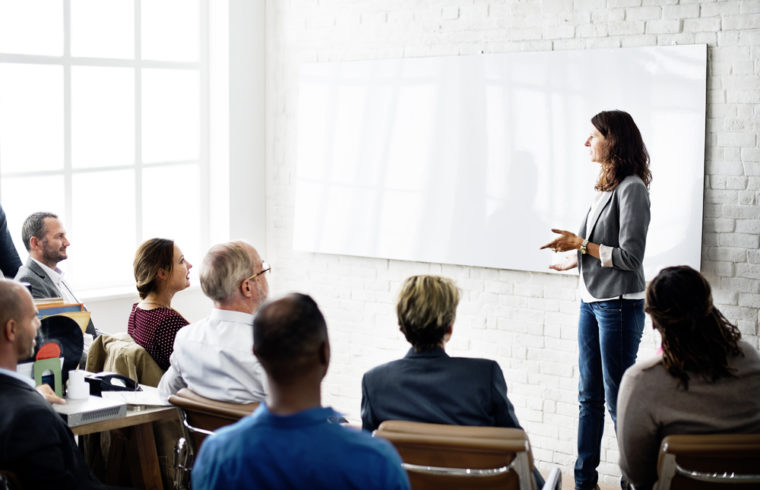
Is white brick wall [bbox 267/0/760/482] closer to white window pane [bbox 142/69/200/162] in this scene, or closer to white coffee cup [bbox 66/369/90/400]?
white window pane [bbox 142/69/200/162]

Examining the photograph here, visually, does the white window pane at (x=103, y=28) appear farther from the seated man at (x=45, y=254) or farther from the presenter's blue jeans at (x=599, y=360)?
the presenter's blue jeans at (x=599, y=360)

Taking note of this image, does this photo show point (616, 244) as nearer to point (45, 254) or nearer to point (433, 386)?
point (433, 386)

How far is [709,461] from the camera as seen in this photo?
239 cm

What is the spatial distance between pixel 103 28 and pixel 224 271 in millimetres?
3090

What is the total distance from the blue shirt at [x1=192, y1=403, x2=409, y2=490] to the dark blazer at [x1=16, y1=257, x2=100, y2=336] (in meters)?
2.89

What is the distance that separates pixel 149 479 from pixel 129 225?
291 centimetres

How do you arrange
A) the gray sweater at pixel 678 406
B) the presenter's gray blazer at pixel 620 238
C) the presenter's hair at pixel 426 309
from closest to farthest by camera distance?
the gray sweater at pixel 678 406 < the presenter's hair at pixel 426 309 < the presenter's gray blazer at pixel 620 238

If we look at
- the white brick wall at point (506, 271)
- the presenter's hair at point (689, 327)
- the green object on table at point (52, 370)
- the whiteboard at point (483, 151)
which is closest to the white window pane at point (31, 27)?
the white brick wall at point (506, 271)

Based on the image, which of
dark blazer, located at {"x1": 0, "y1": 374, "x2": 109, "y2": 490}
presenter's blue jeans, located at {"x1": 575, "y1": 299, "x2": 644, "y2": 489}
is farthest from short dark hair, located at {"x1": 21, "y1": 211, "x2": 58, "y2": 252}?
presenter's blue jeans, located at {"x1": 575, "y1": 299, "x2": 644, "y2": 489}

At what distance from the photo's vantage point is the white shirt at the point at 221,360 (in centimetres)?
302

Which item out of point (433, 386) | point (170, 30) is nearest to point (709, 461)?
point (433, 386)

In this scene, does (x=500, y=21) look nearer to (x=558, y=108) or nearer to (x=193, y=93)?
(x=558, y=108)

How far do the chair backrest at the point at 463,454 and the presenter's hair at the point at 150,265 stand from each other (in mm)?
1662

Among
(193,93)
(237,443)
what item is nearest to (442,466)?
(237,443)
